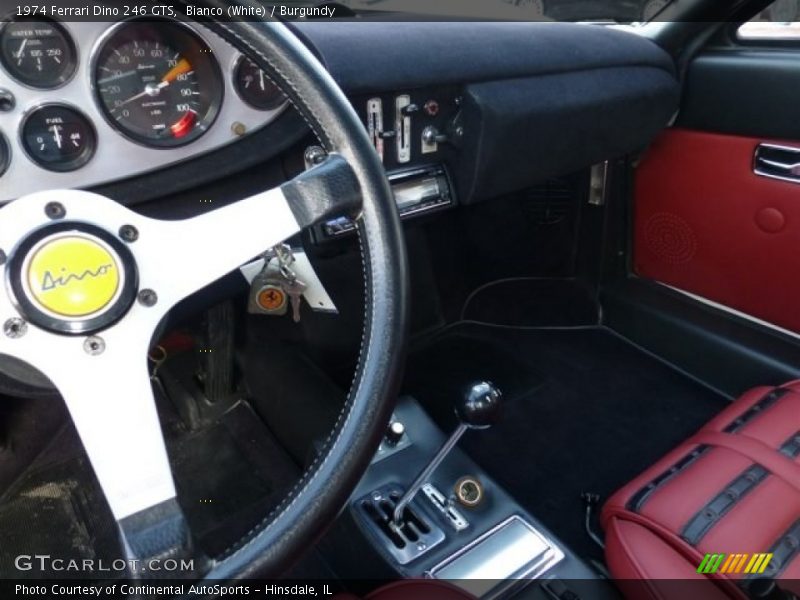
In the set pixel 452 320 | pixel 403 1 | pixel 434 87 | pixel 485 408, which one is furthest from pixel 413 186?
pixel 452 320

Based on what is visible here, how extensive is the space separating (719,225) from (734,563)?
1033 millimetres

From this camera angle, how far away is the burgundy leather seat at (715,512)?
3.24 feet

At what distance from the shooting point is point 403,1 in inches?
62.3

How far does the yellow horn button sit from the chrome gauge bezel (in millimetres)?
320

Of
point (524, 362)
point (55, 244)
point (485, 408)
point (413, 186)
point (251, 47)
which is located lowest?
point (524, 362)

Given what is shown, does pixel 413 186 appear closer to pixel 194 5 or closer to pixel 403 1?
pixel 403 1

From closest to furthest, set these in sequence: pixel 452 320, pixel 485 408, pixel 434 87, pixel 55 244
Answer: pixel 55 244 → pixel 485 408 → pixel 434 87 → pixel 452 320

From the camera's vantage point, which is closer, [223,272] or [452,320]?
[223,272]

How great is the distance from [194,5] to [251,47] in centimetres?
8

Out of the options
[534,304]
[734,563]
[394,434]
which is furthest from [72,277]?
[534,304]

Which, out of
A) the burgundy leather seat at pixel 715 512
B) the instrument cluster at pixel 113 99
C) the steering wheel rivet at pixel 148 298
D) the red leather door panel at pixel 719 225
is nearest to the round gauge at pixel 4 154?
the instrument cluster at pixel 113 99

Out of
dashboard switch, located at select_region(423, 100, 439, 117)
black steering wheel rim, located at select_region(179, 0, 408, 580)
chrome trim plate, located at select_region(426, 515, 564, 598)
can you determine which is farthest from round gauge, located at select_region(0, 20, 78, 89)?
chrome trim plate, located at select_region(426, 515, 564, 598)
